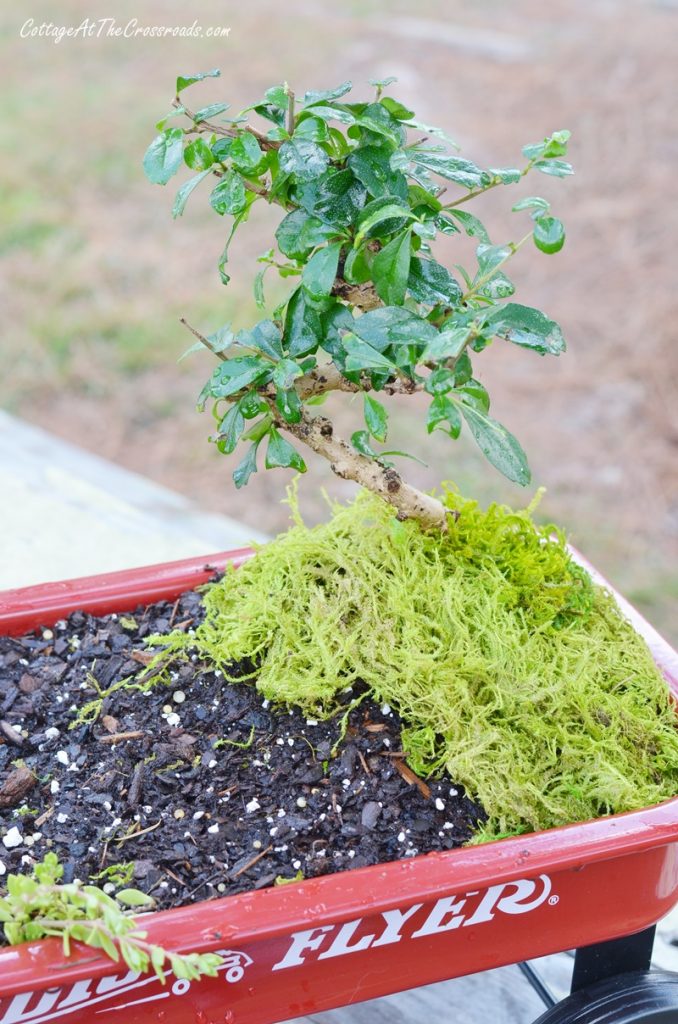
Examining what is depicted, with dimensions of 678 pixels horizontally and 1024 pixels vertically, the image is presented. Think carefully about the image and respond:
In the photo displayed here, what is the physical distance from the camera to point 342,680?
1.08 meters

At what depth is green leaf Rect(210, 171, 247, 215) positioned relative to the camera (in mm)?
1014

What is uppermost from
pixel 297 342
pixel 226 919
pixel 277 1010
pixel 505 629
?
pixel 297 342

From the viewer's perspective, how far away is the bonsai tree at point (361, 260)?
0.97 m

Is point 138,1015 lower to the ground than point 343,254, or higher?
lower

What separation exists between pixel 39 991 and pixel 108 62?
5678mm

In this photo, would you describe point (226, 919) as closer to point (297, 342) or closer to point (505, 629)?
point (505, 629)

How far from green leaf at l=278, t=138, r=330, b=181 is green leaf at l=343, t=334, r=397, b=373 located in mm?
156

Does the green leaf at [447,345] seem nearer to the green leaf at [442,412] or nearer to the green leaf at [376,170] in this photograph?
the green leaf at [442,412]

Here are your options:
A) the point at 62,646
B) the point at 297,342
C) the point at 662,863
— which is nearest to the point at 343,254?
the point at 297,342

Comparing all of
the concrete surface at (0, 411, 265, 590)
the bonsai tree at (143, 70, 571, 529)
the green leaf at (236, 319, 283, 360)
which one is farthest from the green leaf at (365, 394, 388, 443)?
the concrete surface at (0, 411, 265, 590)

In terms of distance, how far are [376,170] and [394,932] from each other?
69 centimetres

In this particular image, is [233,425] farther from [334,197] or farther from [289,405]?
[334,197]

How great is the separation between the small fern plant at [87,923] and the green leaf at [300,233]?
60cm

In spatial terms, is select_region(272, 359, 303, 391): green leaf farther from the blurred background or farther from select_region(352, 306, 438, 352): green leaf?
the blurred background
